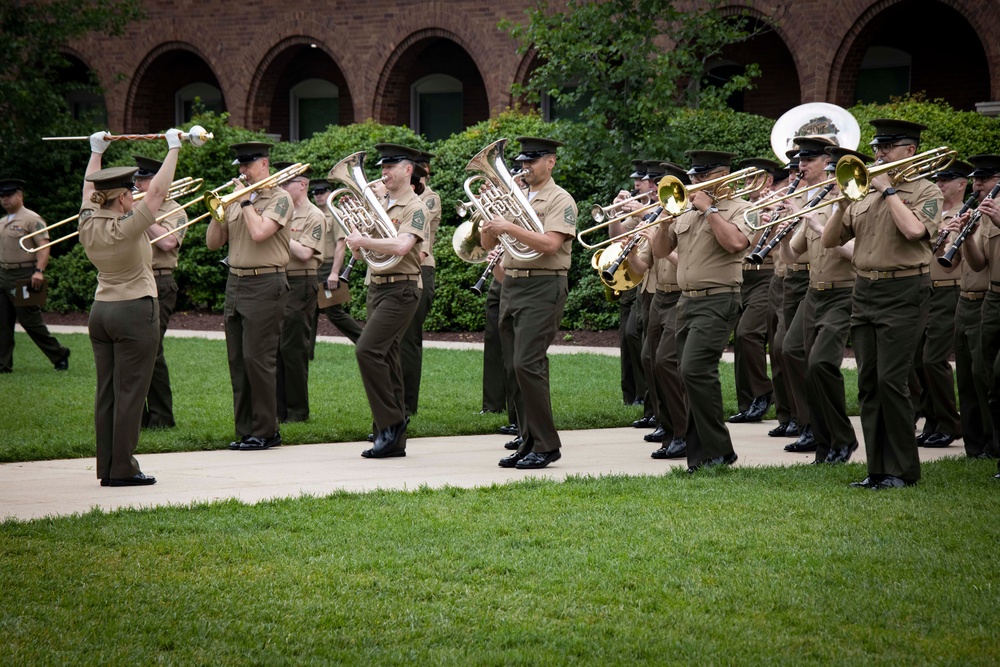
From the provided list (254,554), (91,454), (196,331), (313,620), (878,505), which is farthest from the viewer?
(196,331)

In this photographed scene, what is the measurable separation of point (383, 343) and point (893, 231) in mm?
3920

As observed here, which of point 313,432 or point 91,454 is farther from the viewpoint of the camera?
point 313,432

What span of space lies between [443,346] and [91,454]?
9437 millimetres

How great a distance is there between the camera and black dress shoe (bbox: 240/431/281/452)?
1001 centimetres

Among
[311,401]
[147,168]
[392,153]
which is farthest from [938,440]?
[147,168]

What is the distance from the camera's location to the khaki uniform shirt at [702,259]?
899 centimetres

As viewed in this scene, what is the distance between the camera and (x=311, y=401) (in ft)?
41.9

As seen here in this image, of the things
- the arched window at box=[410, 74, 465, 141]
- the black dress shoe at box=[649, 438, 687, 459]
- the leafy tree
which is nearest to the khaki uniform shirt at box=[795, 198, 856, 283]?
the black dress shoe at box=[649, 438, 687, 459]

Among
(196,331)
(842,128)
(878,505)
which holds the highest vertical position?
(842,128)

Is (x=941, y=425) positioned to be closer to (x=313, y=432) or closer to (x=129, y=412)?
(x=313, y=432)

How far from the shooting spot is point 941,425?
10.5 m

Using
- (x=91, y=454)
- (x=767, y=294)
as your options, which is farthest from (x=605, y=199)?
(x=91, y=454)

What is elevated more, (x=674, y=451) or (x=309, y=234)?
(x=309, y=234)

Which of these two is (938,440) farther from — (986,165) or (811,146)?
(811,146)
